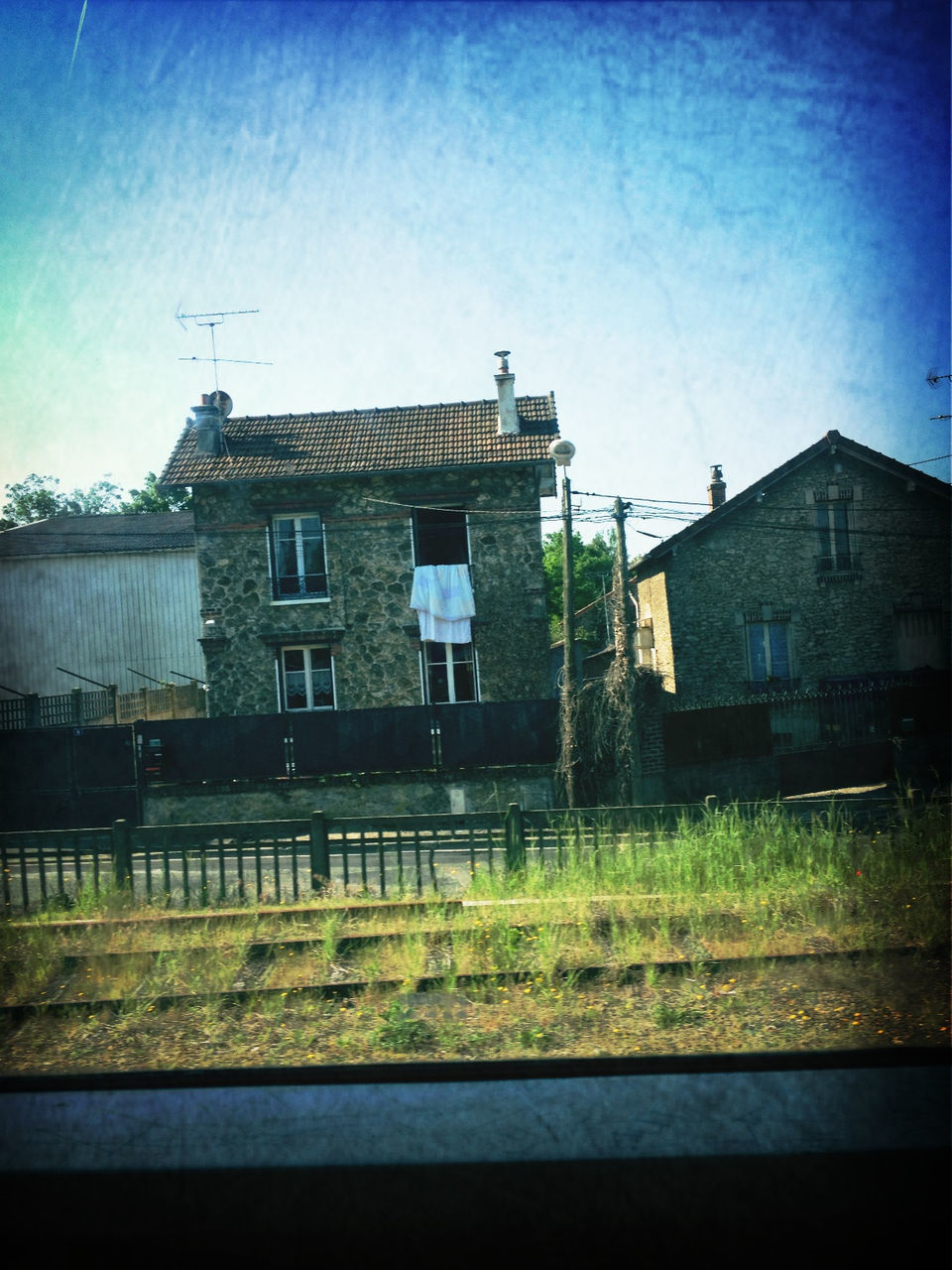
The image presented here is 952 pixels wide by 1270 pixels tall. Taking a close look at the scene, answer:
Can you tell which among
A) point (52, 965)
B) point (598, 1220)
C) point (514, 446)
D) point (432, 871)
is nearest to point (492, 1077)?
point (598, 1220)

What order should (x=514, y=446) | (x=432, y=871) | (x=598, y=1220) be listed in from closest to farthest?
(x=598, y=1220), (x=432, y=871), (x=514, y=446)

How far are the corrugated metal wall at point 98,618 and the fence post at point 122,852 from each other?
2.30ft

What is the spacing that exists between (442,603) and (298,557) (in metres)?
1.65

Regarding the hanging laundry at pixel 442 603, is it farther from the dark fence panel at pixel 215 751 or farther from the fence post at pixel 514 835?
the fence post at pixel 514 835

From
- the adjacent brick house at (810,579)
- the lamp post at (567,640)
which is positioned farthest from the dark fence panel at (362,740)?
the adjacent brick house at (810,579)

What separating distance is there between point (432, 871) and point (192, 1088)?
1.99 metres

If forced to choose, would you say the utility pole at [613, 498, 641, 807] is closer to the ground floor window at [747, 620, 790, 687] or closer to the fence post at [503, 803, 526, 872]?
the ground floor window at [747, 620, 790, 687]

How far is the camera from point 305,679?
28.5ft

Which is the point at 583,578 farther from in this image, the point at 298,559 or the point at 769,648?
the point at 769,648

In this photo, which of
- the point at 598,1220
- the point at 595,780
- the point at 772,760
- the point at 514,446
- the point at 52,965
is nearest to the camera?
the point at 598,1220

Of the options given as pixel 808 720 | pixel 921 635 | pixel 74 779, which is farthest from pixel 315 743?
pixel 921 635

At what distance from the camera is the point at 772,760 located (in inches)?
180

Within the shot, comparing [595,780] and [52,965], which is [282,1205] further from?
[595,780]

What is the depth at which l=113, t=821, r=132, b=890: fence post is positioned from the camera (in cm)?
354
